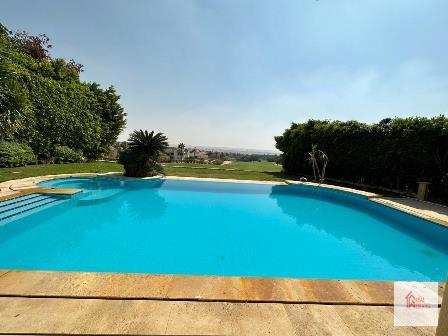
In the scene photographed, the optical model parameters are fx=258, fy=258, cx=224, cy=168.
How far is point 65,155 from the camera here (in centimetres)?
2025

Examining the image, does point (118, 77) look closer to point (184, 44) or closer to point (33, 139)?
point (184, 44)

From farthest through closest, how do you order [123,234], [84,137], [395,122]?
[84,137] → [395,122] → [123,234]

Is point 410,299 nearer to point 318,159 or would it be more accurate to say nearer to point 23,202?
point 23,202

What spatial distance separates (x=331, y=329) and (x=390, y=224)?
857 cm

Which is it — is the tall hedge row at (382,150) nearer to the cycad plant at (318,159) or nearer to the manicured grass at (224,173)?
the cycad plant at (318,159)

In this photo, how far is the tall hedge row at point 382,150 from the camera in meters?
12.5

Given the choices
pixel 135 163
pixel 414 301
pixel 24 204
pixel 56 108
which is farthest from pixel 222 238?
pixel 56 108

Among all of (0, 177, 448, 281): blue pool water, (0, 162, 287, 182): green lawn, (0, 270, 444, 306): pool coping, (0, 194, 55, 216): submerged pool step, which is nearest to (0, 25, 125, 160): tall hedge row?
(0, 162, 287, 182): green lawn

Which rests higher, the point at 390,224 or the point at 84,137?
the point at 84,137

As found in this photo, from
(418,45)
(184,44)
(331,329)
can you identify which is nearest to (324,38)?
(418,45)

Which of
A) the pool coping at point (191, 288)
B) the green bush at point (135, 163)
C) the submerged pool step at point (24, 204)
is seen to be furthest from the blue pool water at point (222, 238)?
the green bush at point (135, 163)

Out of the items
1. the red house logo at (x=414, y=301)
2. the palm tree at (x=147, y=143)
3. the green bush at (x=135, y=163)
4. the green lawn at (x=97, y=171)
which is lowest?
the red house logo at (x=414, y=301)

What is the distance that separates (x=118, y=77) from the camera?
59.2ft

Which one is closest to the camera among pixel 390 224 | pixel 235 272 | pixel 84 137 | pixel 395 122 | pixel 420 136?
pixel 235 272
